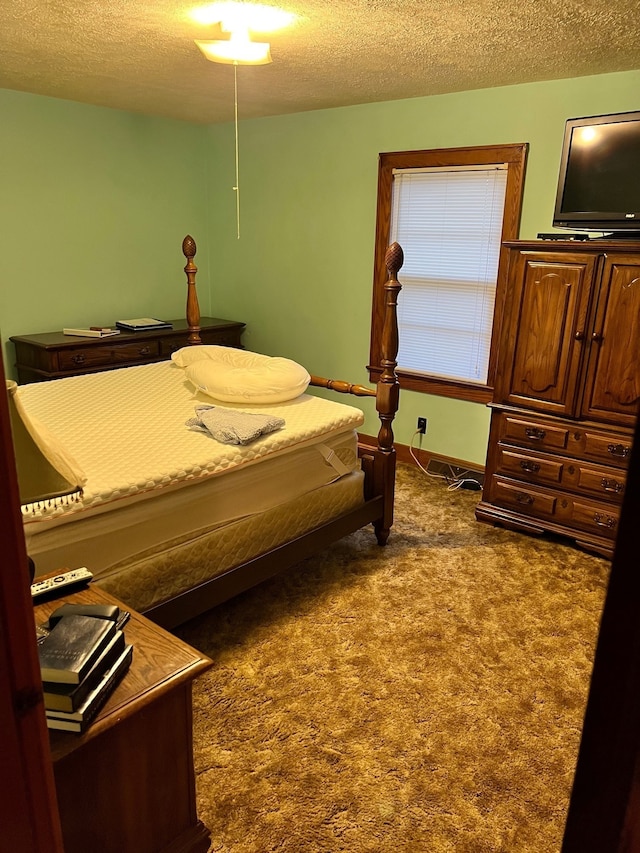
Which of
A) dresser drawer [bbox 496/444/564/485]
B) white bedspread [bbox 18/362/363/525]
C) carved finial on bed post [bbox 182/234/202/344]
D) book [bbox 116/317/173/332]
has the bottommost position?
dresser drawer [bbox 496/444/564/485]

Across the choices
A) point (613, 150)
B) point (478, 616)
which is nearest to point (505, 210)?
point (613, 150)

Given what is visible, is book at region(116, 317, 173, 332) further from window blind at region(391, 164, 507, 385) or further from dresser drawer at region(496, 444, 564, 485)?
dresser drawer at region(496, 444, 564, 485)

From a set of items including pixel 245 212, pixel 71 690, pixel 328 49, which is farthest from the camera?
pixel 245 212

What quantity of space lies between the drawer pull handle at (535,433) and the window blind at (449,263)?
74 cm

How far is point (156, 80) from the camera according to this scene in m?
3.43

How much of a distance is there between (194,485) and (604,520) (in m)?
1.98

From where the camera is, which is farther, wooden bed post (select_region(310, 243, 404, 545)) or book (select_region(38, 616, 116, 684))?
wooden bed post (select_region(310, 243, 404, 545))

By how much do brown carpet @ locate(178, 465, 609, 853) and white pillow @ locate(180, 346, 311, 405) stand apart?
0.83 m

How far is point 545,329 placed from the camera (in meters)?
3.08

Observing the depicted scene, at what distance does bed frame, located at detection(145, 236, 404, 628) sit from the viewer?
2.25 meters

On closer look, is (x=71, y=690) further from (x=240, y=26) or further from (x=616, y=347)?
(x=616, y=347)

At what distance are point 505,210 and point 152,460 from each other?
8.26 feet

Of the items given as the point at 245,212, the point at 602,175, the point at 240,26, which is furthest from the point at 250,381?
the point at 245,212

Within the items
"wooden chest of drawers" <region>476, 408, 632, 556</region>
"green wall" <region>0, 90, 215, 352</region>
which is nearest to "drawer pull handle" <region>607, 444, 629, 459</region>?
"wooden chest of drawers" <region>476, 408, 632, 556</region>
